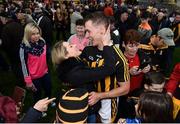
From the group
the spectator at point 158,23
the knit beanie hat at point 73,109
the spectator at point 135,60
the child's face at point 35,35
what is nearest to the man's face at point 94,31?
the knit beanie hat at point 73,109

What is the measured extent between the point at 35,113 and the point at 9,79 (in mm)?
5230

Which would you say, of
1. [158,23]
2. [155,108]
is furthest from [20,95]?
[158,23]

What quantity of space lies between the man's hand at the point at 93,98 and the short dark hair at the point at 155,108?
2.02 feet

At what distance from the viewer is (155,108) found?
2.39 m

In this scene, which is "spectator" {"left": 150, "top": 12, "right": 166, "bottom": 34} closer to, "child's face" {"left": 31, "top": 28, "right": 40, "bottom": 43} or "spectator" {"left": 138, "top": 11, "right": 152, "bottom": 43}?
"spectator" {"left": 138, "top": 11, "right": 152, "bottom": 43}

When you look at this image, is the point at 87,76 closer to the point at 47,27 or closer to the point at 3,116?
the point at 3,116

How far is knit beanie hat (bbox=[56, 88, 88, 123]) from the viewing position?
2432 millimetres

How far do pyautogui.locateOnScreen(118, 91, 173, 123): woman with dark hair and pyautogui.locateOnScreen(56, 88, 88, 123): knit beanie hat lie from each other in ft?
1.41

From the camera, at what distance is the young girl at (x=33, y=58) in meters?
4.86

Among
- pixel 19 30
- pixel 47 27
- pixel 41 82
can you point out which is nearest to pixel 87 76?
pixel 41 82

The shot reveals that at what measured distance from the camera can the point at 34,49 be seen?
497 cm

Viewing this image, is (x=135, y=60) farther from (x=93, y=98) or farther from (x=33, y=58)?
(x=33, y=58)

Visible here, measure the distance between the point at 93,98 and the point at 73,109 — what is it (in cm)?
61

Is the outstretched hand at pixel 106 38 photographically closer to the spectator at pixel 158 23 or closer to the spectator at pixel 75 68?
the spectator at pixel 75 68
